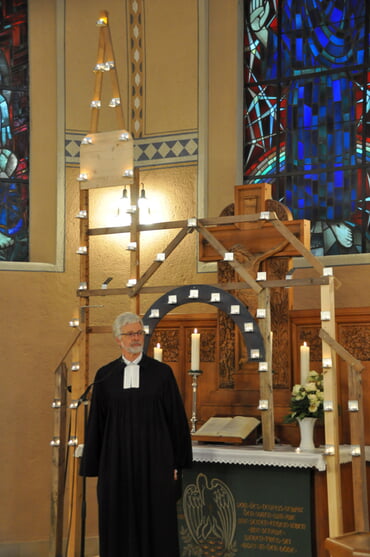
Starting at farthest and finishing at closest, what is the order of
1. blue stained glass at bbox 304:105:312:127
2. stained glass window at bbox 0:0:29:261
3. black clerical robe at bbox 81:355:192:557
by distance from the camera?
stained glass window at bbox 0:0:29:261
blue stained glass at bbox 304:105:312:127
black clerical robe at bbox 81:355:192:557

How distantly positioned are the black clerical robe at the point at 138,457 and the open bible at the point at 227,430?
1.07 meters

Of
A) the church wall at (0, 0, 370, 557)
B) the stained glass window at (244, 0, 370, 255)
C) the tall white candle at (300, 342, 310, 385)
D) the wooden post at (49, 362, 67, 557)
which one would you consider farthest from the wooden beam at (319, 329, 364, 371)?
the church wall at (0, 0, 370, 557)

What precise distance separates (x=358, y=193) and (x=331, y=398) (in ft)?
9.98

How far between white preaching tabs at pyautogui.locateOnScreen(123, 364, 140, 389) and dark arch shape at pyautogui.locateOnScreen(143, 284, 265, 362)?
4.29 ft

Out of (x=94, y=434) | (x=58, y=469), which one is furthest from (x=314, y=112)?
(x=94, y=434)

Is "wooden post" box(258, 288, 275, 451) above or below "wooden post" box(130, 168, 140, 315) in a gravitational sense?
below

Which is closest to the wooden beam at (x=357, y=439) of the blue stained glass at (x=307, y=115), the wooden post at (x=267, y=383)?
the wooden post at (x=267, y=383)

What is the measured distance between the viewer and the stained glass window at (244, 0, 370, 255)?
8.66 m

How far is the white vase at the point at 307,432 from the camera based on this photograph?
633cm

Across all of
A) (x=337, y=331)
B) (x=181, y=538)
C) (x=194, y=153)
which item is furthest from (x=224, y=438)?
(x=194, y=153)

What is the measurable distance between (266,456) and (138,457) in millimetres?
1140

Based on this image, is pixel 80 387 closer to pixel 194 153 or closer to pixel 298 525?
pixel 298 525

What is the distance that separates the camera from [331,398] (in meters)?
6.14

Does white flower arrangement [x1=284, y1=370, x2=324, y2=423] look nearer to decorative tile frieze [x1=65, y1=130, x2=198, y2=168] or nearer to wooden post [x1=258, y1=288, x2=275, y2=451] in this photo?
wooden post [x1=258, y1=288, x2=275, y2=451]
